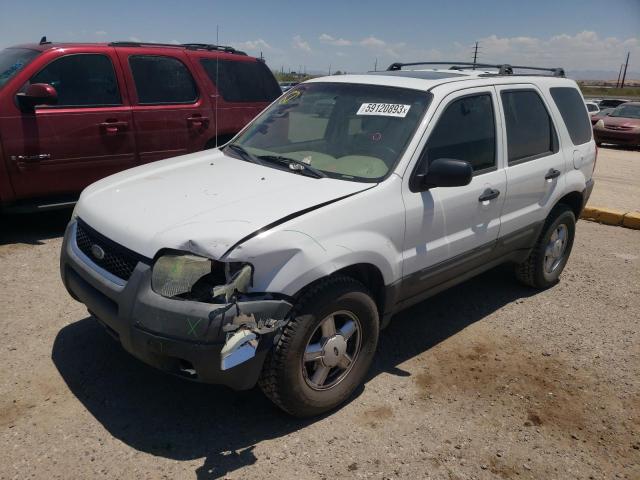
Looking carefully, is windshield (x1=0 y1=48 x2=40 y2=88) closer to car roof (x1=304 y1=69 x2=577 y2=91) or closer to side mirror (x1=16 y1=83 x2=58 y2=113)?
side mirror (x1=16 y1=83 x2=58 y2=113)

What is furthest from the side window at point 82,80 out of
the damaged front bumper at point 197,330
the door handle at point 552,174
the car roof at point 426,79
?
the door handle at point 552,174

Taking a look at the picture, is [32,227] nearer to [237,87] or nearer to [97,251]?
[237,87]

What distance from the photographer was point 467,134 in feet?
12.3

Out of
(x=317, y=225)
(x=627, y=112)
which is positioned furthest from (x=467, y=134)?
(x=627, y=112)

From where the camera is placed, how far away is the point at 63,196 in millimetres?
5781

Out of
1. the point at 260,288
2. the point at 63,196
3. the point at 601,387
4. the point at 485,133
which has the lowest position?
the point at 601,387

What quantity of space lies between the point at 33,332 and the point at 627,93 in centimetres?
6983

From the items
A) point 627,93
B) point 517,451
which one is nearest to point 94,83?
point 517,451

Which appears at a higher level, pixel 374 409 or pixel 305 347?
pixel 305 347

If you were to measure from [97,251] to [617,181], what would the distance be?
35.9ft

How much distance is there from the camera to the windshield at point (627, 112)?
17859mm

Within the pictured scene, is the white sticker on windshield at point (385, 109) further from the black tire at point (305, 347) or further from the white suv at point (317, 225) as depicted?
the black tire at point (305, 347)

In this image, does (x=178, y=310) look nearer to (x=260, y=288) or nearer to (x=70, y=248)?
(x=260, y=288)

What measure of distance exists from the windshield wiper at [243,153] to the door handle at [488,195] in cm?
153
